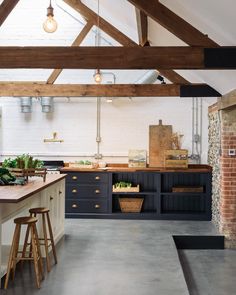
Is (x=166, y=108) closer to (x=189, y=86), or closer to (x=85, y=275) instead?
(x=189, y=86)

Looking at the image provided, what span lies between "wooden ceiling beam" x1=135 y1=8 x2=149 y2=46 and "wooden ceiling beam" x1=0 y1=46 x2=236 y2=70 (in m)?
1.23

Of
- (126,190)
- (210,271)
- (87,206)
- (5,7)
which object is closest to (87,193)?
(87,206)

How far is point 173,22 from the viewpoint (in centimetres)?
489

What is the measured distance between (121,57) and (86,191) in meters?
4.27

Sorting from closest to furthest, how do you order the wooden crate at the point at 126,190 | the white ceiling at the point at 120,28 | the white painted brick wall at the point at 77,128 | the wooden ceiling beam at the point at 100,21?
the white ceiling at the point at 120,28
the wooden ceiling beam at the point at 100,21
the wooden crate at the point at 126,190
the white painted brick wall at the point at 77,128

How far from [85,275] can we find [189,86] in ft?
13.1

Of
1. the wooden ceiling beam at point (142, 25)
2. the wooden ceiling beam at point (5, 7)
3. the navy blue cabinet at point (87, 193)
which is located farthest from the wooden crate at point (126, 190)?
the wooden ceiling beam at point (5, 7)

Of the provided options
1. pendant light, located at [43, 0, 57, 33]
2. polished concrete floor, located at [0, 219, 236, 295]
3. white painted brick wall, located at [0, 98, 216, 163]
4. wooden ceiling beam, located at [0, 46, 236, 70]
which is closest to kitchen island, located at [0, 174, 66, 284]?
polished concrete floor, located at [0, 219, 236, 295]

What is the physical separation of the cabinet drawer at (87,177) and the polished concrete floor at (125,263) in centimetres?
81

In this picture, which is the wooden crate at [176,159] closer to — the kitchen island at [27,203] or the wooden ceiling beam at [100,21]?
the wooden ceiling beam at [100,21]

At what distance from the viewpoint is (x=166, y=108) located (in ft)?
28.9

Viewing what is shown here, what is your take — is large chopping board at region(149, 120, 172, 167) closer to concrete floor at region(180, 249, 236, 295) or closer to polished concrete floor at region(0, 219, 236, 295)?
polished concrete floor at region(0, 219, 236, 295)

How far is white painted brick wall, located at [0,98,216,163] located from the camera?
8.86 meters

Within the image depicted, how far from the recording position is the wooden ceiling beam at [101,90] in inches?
289
